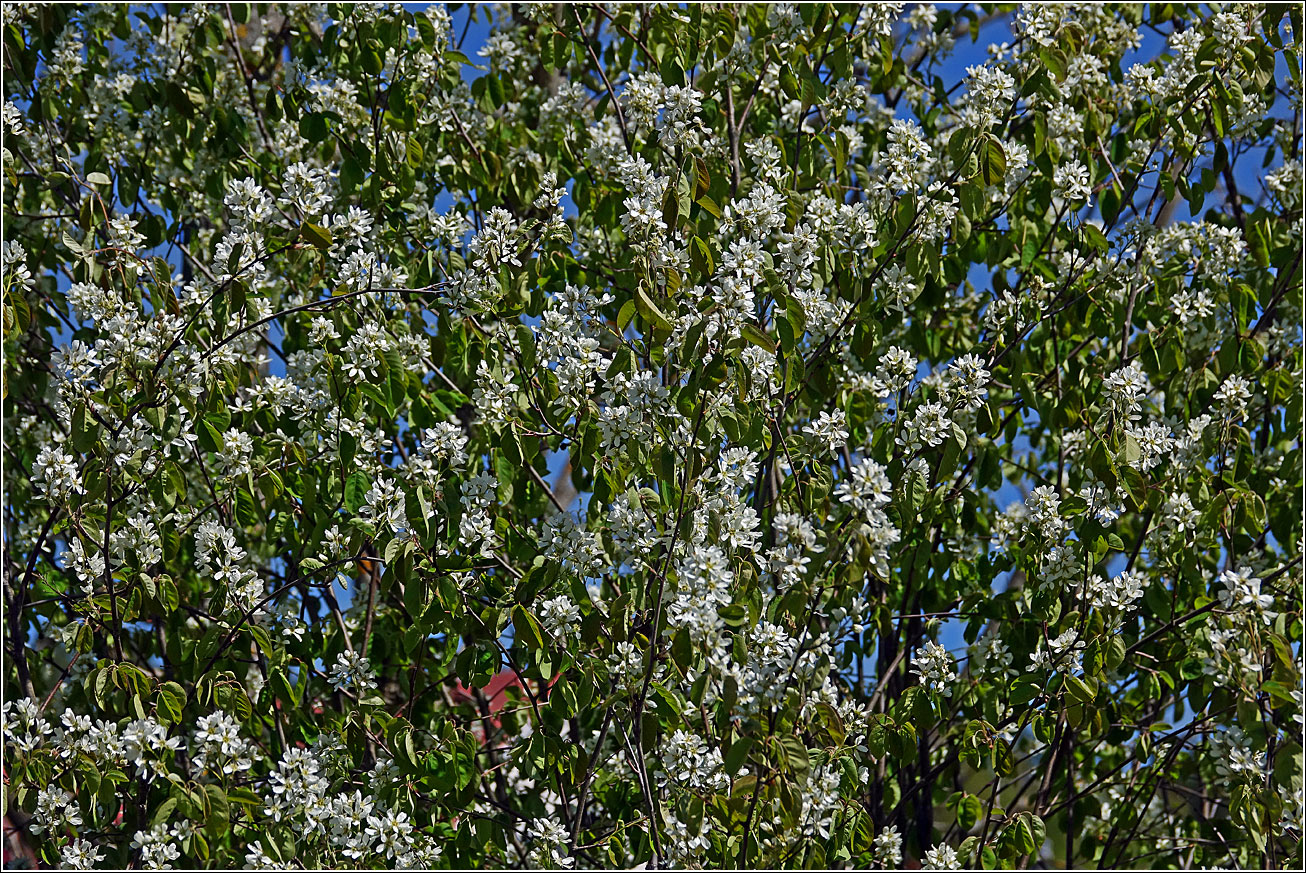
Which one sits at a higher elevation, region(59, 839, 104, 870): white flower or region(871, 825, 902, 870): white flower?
region(871, 825, 902, 870): white flower

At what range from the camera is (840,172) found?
375 cm

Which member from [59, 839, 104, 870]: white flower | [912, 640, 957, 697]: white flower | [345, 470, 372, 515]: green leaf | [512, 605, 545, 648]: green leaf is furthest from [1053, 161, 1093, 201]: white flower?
[59, 839, 104, 870]: white flower

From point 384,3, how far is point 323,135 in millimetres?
498

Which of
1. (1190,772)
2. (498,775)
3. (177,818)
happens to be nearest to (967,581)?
(1190,772)

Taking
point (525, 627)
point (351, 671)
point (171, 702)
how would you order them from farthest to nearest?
1. point (351, 671)
2. point (171, 702)
3. point (525, 627)

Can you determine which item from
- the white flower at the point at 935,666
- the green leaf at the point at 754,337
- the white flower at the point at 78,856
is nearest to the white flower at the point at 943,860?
the white flower at the point at 935,666

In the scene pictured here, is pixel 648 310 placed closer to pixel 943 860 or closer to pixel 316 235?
pixel 316 235

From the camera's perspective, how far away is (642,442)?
254 centimetres

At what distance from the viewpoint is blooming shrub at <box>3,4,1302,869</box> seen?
266 cm

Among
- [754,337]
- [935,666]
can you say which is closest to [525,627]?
[754,337]

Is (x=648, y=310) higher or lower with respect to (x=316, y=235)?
lower

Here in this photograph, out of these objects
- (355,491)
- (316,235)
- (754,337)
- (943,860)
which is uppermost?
(316,235)

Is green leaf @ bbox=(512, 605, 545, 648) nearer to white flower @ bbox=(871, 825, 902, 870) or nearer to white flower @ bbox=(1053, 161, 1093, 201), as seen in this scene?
white flower @ bbox=(871, 825, 902, 870)

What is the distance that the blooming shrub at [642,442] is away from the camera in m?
2.66
